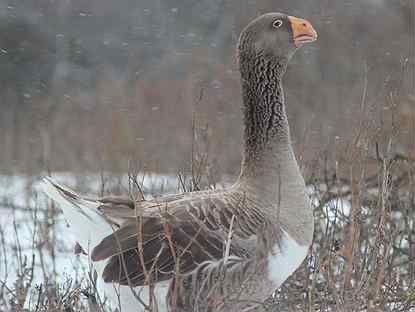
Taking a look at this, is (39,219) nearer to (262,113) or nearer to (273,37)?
(262,113)

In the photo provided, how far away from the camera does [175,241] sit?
3.69 m

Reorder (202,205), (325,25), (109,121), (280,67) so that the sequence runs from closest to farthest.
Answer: (202,205) → (280,67) → (109,121) → (325,25)

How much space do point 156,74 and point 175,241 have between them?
8970mm

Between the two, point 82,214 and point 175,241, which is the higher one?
point 82,214

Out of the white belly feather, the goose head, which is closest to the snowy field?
the white belly feather

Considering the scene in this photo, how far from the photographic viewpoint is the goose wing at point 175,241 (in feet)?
12.1

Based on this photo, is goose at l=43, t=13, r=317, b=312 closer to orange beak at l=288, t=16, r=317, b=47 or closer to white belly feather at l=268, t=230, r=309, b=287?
white belly feather at l=268, t=230, r=309, b=287

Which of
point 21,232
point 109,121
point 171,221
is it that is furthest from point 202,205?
point 109,121

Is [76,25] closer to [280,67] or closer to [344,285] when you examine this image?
[280,67]

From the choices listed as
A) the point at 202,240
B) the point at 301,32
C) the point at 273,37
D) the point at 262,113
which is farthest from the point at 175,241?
the point at 301,32

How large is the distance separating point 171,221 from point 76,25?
1152 centimetres

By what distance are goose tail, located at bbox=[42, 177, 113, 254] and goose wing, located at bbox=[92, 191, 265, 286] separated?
5 centimetres

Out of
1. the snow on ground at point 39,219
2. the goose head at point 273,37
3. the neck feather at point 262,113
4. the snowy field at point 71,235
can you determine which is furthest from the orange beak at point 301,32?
the snow on ground at point 39,219

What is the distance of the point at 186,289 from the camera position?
3.74 metres
